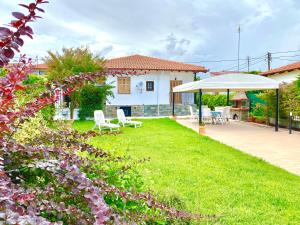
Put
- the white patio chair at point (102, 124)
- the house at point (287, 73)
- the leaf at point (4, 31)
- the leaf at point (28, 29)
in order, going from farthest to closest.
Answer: the house at point (287, 73) < the white patio chair at point (102, 124) < the leaf at point (28, 29) < the leaf at point (4, 31)

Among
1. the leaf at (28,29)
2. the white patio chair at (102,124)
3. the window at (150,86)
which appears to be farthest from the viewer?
the window at (150,86)

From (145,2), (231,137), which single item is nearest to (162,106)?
(231,137)

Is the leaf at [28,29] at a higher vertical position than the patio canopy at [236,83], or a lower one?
lower

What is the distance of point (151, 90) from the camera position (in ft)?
113

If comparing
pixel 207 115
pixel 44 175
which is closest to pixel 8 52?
pixel 44 175

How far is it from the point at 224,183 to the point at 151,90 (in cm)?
2725

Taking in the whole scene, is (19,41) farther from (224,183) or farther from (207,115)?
(207,115)

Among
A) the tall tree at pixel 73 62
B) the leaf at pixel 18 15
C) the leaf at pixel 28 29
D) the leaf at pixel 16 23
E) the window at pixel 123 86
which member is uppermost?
the tall tree at pixel 73 62

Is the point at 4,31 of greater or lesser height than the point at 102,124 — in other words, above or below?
above

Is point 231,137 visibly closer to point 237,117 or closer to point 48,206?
point 237,117

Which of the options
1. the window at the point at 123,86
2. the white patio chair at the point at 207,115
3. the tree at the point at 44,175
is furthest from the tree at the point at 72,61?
the tree at the point at 44,175

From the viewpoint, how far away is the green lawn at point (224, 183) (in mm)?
5555

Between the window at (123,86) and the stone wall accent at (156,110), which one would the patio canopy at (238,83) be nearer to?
the stone wall accent at (156,110)

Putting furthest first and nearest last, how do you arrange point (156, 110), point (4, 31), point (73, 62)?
1. point (156, 110)
2. point (73, 62)
3. point (4, 31)
